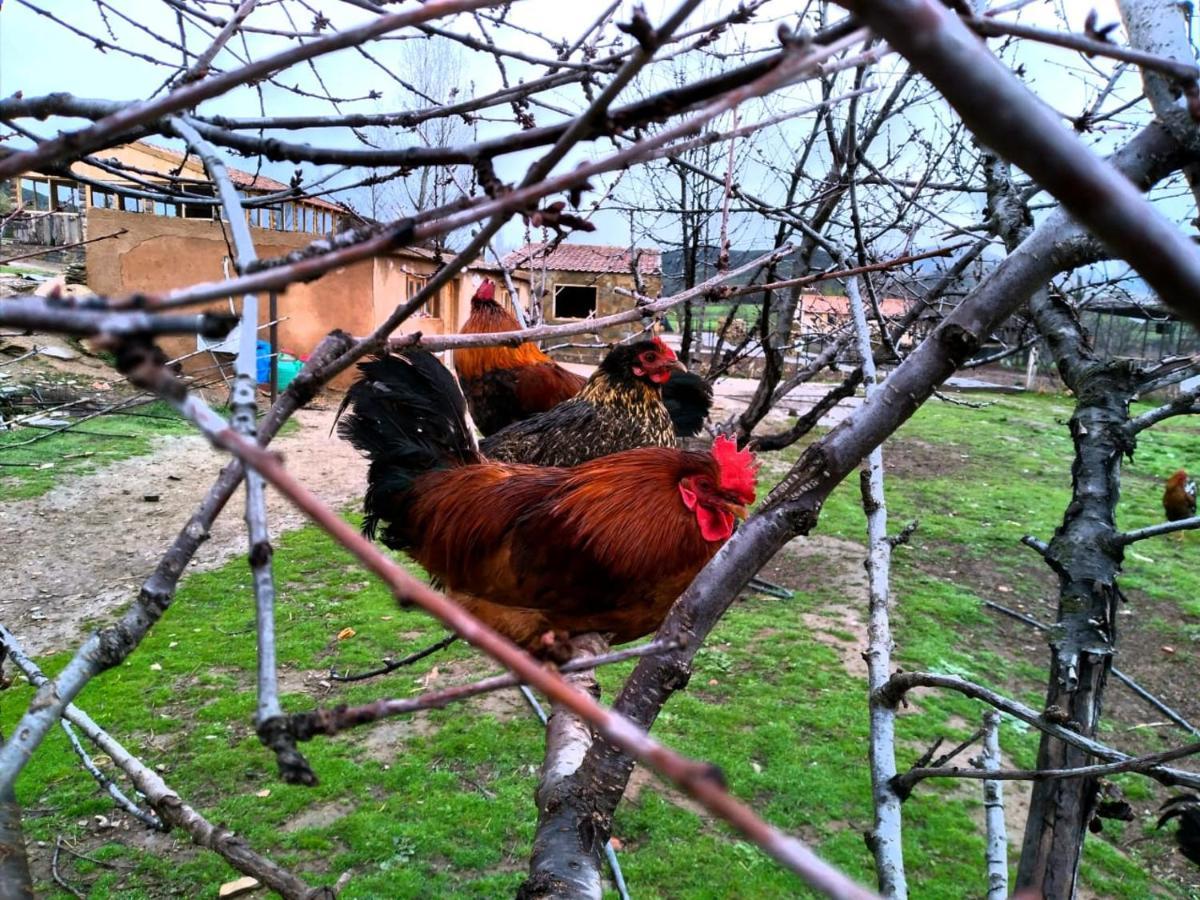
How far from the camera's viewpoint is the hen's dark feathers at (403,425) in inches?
130

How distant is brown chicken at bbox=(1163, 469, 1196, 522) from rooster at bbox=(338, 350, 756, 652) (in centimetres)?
783

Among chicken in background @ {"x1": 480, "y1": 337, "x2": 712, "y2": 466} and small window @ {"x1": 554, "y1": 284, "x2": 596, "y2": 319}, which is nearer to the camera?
chicken in background @ {"x1": 480, "y1": 337, "x2": 712, "y2": 466}

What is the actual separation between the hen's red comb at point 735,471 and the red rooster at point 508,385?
2.89 meters

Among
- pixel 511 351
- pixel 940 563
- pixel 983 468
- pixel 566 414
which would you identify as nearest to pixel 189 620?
pixel 511 351

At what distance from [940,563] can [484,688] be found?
27.6 feet

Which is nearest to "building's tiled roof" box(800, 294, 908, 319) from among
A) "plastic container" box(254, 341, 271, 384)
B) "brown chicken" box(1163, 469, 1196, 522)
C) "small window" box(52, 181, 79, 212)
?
"plastic container" box(254, 341, 271, 384)

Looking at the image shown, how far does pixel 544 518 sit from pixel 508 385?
304cm

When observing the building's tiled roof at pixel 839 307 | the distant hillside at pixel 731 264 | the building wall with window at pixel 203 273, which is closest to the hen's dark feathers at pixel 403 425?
the distant hillside at pixel 731 264

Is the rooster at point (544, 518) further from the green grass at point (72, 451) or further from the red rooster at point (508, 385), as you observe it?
the green grass at point (72, 451)

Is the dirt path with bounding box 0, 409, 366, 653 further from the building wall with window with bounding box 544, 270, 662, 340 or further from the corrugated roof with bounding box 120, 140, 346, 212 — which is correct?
the building wall with window with bounding box 544, 270, 662, 340

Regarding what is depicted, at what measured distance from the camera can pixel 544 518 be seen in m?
2.91

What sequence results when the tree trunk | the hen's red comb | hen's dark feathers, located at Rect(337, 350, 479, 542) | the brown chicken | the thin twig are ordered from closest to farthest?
the tree trunk, the thin twig, the hen's red comb, hen's dark feathers, located at Rect(337, 350, 479, 542), the brown chicken

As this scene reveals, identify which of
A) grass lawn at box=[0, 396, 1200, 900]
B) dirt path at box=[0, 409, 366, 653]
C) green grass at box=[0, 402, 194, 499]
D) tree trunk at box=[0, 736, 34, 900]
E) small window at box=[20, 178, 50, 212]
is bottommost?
grass lawn at box=[0, 396, 1200, 900]

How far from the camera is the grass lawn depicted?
3.60 m
